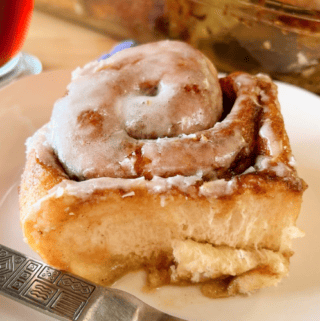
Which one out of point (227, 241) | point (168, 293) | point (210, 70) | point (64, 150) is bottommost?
point (168, 293)

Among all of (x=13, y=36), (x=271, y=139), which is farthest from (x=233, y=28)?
(x=13, y=36)

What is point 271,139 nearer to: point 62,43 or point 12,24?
point 12,24

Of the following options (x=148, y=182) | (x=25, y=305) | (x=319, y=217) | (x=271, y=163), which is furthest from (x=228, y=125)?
(x=25, y=305)

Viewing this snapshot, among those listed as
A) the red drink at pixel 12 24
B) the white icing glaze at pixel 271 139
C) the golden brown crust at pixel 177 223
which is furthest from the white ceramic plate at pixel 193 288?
the white icing glaze at pixel 271 139

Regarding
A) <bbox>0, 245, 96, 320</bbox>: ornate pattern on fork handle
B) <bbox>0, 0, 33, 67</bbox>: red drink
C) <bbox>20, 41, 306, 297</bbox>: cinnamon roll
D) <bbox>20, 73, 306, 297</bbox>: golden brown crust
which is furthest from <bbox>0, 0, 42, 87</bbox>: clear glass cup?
<bbox>0, 245, 96, 320</bbox>: ornate pattern on fork handle

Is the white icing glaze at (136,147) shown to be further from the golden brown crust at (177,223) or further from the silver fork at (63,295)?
the silver fork at (63,295)

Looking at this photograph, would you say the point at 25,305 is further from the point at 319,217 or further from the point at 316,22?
the point at 316,22

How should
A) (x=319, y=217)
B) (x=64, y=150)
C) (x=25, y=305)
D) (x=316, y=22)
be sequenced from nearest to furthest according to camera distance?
(x=25, y=305) < (x=64, y=150) < (x=319, y=217) < (x=316, y=22)

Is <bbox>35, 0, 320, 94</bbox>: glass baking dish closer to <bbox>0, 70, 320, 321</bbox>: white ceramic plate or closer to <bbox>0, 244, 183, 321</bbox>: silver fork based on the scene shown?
<bbox>0, 70, 320, 321</bbox>: white ceramic plate
